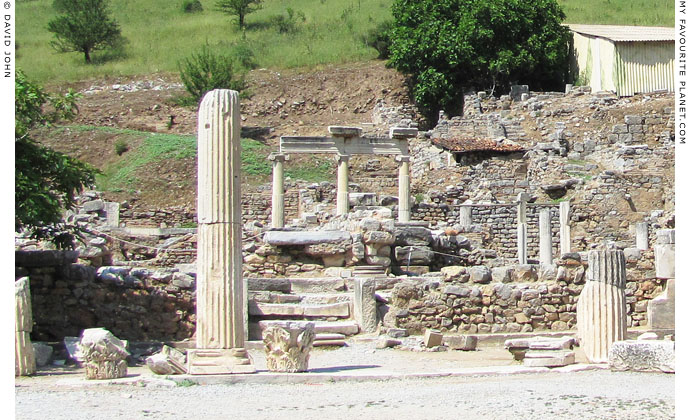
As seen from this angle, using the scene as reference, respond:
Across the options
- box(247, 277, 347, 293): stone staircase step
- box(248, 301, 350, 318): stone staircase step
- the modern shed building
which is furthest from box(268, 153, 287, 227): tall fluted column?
the modern shed building

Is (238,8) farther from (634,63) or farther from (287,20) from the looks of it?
(634,63)

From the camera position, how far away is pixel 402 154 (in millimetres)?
34656

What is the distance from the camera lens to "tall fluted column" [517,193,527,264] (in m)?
31.2

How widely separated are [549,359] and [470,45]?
113ft

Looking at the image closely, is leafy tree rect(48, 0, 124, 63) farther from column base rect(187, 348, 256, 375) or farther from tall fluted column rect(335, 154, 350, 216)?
column base rect(187, 348, 256, 375)

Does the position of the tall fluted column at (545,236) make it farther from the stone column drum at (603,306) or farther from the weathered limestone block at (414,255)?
the stone column drum at (603,306)

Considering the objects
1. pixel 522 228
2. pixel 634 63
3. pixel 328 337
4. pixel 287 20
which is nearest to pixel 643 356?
pixel 328 337

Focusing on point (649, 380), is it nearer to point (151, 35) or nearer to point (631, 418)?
point (631, 418)

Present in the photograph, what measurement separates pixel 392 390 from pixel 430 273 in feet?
28.3

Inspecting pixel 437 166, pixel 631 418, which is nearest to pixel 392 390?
pixel 631 418

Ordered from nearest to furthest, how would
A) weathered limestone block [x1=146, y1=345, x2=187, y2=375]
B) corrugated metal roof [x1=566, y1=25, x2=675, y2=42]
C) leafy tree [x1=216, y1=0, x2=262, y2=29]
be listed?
weathered limestone block [x1=146, y1=345, x2=187, y2=375], corrugated metal roof [x1=566, y1=25, x2=675, y2=42], leafy tree [x1=216, y1=0, x2=262, y2=29]

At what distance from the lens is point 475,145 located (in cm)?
4309

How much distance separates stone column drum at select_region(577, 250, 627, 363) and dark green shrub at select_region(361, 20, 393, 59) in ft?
121

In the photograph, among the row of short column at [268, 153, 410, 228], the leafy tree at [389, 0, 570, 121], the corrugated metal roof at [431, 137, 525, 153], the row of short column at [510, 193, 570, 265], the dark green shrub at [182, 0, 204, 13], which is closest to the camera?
the row of short column at [510, 193, 570, 265]
